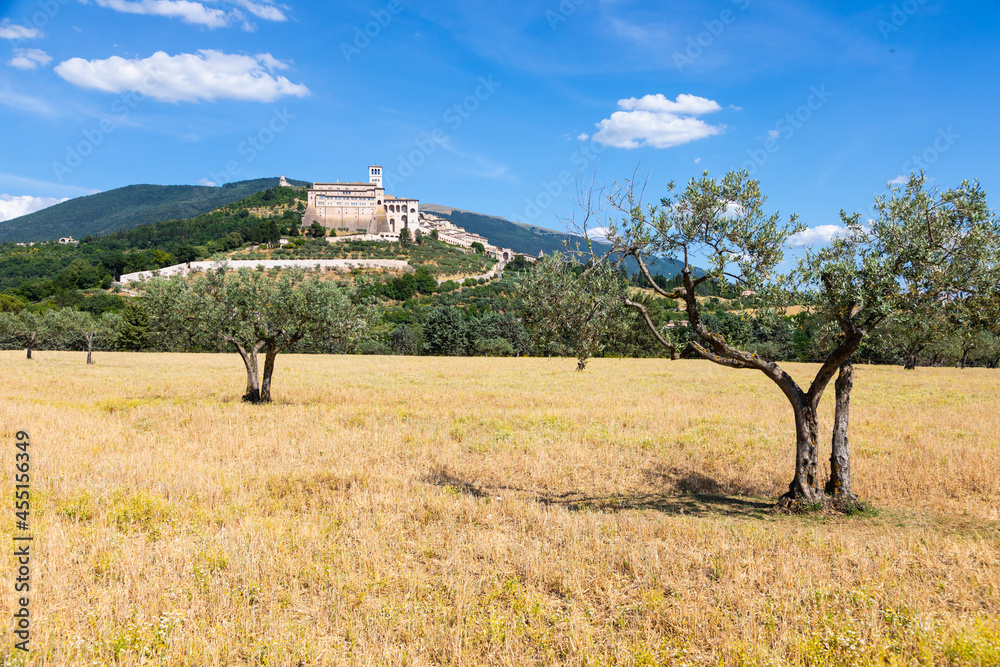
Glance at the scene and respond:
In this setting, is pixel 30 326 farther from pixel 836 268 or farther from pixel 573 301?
pixel 836 268

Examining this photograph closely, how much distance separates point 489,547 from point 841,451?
330 inches

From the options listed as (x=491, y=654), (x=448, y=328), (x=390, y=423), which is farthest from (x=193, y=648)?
(x=448, y=328)

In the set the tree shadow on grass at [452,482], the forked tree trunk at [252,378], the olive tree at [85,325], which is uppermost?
the olive tree at [85,325]

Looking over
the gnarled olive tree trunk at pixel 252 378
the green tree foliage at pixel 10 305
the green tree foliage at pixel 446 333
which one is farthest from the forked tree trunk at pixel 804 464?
the green tree foliage at pixel 10 305

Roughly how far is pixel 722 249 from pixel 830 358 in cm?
337

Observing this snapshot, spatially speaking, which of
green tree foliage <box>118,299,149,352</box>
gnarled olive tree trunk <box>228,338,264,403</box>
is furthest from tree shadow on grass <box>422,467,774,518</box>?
green tree foliage <box>118,299,149,352</box>

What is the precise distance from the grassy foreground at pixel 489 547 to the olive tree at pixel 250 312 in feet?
19.6

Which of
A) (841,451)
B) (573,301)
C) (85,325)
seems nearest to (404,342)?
(85,325)

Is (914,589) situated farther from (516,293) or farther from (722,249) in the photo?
(516,293)

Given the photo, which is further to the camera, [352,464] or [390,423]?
[390,423]

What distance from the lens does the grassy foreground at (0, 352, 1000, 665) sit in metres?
6.12

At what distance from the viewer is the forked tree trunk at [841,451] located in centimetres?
1162

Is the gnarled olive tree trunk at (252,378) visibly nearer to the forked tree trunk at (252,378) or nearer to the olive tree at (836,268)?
the forked tree trunk at (252,378)

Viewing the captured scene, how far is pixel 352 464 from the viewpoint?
14438 mm
